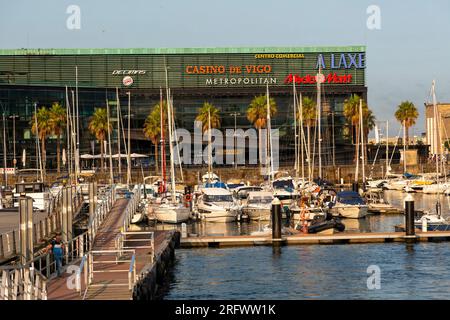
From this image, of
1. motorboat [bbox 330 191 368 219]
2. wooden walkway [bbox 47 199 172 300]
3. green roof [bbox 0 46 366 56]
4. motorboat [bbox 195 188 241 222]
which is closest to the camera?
wooden walkway [bbox 47 199 172 300]

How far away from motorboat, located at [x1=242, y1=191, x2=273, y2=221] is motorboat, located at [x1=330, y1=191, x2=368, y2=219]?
18.6 feet

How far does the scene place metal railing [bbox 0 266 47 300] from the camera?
1091 inches

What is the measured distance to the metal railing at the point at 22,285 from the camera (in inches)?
1091

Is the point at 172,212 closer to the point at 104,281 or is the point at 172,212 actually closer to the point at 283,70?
the point at 104,281

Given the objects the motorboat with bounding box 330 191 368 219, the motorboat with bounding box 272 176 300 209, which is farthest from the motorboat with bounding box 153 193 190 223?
the motorboat with bounding box 330 191 368 219

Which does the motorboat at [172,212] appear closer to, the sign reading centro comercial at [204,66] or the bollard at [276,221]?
the bollard at [276,221]

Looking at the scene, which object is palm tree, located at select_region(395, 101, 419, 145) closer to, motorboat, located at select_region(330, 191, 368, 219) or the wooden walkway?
motorboat, located at select_region(330, 191, 368, 219)

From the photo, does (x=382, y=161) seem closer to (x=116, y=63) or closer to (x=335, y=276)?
(x=116, y=63)

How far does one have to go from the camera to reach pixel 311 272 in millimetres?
49000

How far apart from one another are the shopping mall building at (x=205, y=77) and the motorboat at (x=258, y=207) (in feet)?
223

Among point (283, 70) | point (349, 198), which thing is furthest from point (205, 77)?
point (349, 198)

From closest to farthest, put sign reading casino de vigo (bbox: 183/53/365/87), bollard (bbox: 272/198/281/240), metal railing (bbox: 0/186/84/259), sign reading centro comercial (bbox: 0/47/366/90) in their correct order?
metal railing (bbox: 0/186/84/259)
bollard (bbox: 272/198/281/240)
sign reading centro comercial (bbox: 0/47/366/90)
sign reading casino de vigo (bbox: 183/53/365/87)
